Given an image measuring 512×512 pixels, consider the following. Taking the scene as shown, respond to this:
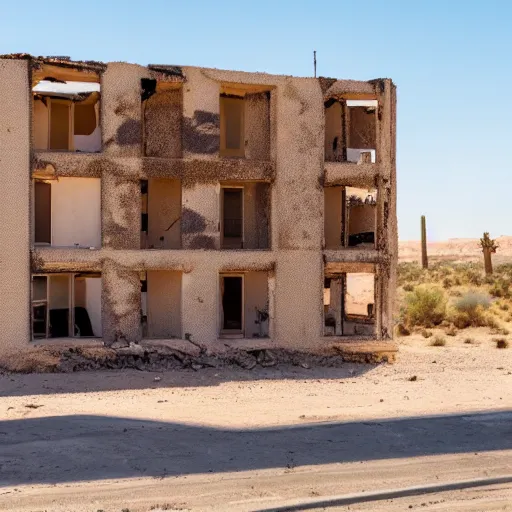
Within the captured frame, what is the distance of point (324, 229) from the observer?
88.0 ft

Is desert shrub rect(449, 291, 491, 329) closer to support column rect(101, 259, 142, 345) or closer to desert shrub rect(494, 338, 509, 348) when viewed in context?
desert shrub rect(494, 338, 509, 348)

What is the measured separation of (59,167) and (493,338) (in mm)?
18505

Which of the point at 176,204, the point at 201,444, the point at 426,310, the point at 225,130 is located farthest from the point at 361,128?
the point at 201,444

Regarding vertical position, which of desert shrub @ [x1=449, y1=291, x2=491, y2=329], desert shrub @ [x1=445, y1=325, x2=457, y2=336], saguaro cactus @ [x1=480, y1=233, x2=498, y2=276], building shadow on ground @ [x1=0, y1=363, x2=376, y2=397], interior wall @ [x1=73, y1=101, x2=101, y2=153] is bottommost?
building shadow on ground @ [x1=0, y1=363, x2=376, y2=397]

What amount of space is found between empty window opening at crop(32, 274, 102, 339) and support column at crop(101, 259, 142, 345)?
2.42 ft

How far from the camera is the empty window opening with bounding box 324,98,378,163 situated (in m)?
27.0

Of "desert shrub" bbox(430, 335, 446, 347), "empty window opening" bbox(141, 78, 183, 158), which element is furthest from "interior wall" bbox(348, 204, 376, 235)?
"empty window opening" bbox(141, 78, 183, 158)

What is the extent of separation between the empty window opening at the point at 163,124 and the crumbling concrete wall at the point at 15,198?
3624 millimetres

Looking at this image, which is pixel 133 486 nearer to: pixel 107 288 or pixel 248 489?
pixel 248 489

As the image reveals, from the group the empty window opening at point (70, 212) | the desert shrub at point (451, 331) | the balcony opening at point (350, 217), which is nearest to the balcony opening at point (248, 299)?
the balcony opening at point (350, 217)

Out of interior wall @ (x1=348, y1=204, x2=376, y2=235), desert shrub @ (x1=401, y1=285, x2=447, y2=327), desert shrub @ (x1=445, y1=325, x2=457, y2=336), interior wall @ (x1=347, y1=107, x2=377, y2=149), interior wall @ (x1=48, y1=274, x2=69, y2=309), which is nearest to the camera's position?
interior wall @ (x1=48, y1=274, x2=69, y2=309)

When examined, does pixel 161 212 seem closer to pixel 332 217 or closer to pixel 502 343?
pixel 332 217

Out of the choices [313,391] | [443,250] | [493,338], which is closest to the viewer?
[313,391]

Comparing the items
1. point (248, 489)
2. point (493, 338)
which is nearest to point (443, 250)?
point (493, 338)
